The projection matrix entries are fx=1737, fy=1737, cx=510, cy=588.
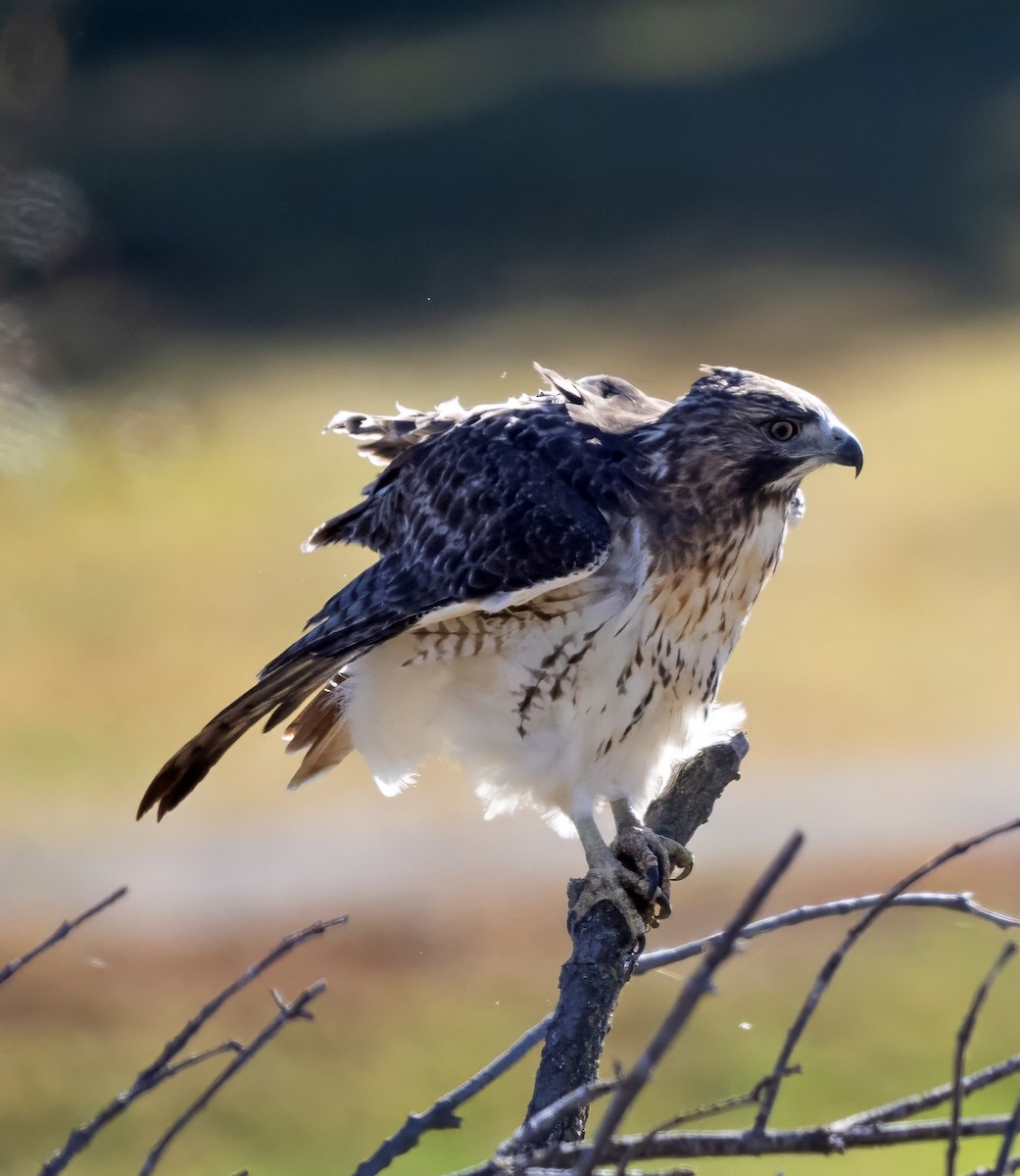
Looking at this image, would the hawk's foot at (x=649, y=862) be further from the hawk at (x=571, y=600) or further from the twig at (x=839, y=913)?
the twig at (x=839, y=913)

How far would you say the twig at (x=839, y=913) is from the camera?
174cm

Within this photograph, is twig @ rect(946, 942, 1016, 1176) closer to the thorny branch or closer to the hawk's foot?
the thorny branch

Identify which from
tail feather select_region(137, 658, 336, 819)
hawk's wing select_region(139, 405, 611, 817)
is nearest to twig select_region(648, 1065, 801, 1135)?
hawk's wing select_region(139, 405, 611, 817)

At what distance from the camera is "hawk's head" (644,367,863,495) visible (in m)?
2.48

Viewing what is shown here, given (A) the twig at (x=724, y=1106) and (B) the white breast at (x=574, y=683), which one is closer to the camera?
(A) the twig at (x=724, y=1106)

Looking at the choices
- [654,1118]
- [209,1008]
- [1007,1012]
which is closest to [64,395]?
[654,1118]

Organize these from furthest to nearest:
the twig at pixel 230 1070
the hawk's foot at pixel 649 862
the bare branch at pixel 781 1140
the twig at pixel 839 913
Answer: the hawk's foot at pixel 649 862 → the twig at pixel 839 913 → the twig at pixel 230 1070 → the bare branch at pixel 781 1140

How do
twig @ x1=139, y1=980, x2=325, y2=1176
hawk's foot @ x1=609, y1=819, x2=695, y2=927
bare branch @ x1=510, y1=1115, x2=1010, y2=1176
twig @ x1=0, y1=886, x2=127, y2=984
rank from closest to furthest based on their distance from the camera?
bare branch @ x1=510, y1=1115, x2=1010, y2=1176
twig @ x1=139, y1=980, x2=325, y2=1176
twig @ x1=0, y1=886, x2=127, y2=984
hawk's foot @ x1=609, y1=819, x2=695, y2=927

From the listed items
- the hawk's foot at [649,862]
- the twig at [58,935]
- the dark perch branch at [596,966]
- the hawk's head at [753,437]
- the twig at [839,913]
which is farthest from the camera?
the hawk's foot at [649,862]

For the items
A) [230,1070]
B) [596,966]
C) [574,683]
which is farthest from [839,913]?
[230,1070]

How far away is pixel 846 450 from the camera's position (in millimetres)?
2434

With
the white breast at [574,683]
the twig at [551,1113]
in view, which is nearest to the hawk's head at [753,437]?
the white breast at [574,683]

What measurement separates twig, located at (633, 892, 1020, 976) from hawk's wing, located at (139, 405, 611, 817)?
1.70 ft

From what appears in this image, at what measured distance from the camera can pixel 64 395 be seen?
7.37 m
